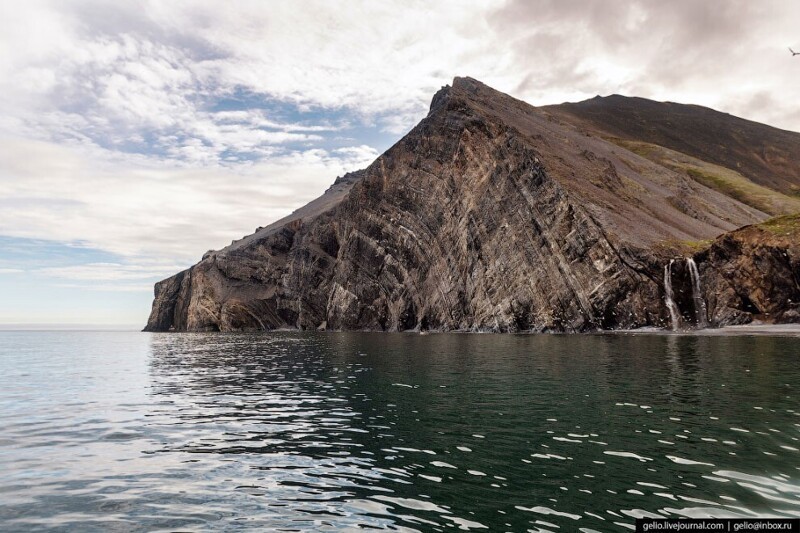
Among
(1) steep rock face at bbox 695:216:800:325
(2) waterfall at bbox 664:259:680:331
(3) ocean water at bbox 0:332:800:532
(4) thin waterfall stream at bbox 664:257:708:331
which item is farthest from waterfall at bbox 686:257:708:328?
(3) ocean water at bbox 0:332:800:532

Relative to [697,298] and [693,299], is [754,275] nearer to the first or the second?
[697,298]

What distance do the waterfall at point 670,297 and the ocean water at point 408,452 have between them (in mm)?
60753

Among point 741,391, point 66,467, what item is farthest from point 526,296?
point 66,467

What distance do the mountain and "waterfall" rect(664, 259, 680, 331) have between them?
226 millimetres

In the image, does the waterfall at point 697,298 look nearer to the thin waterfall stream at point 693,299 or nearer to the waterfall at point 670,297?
the thin waterfall stream at point 693,299

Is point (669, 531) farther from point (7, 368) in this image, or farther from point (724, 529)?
point (7, 368)

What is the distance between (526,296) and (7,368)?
84.1 metres

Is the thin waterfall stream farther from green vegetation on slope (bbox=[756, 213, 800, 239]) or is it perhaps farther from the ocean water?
the ocean water

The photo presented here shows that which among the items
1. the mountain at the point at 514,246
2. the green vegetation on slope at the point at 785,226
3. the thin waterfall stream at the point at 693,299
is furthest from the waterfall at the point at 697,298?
the green vegetation on slope at the point at 785,226

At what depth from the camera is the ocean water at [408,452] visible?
13266 mm

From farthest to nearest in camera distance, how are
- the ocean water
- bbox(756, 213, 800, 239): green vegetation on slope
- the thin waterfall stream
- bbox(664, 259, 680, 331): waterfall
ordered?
bbox(664, 259, 680, 331): waterfall, the thin waterfall stream, bbox(756, 213, 800, 239): green vegetation on slope, the ocean water

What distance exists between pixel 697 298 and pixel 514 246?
35.4 meters

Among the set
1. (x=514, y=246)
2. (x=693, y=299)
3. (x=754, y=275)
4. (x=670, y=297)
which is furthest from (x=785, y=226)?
(x=514, y=246)

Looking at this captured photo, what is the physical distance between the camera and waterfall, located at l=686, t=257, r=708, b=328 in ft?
311
